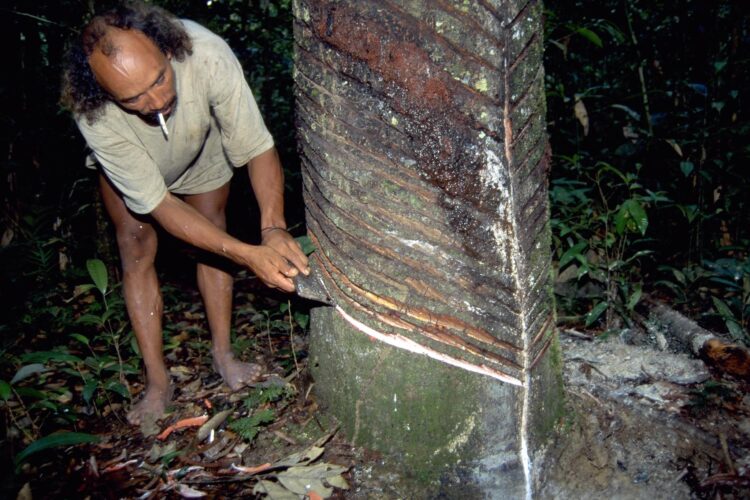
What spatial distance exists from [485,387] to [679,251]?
2413 millimetres

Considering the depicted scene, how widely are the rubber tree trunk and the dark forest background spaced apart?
1.14m

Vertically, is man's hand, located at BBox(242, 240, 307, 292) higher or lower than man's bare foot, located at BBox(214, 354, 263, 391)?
higher

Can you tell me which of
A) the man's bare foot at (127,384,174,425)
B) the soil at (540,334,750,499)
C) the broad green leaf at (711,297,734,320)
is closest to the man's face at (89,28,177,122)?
the man's bare foot at (127,384,174,425)

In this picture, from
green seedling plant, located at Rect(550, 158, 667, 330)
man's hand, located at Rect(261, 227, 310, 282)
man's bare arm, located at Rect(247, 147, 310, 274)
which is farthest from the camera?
green seedling plant, located at Rect(550, 158, 667, 330)

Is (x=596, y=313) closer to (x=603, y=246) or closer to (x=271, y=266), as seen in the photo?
(x=603, y=246)

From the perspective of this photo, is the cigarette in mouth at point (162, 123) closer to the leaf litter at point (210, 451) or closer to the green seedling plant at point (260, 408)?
the leaf litter at point (210, 451)

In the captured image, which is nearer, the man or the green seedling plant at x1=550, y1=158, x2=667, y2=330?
the man

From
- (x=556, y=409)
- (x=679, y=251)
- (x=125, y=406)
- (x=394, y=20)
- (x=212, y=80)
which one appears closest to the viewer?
(x=394, y=20)

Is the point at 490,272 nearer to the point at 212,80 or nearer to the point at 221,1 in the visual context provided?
the point at 212,80

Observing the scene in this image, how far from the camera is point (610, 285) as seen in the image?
2.88 meters

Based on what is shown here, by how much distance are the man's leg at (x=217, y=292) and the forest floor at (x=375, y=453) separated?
0.79 ft

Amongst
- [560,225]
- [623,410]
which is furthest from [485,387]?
[560,225]

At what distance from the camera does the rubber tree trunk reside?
5.16 ft

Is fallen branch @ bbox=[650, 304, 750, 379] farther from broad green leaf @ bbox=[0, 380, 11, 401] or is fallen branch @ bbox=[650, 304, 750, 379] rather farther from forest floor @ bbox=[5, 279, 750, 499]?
broad green leaf @ bbox=[0, 380, 11, 401]
